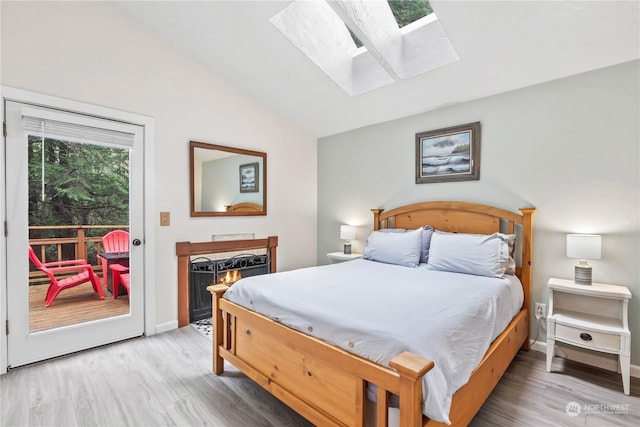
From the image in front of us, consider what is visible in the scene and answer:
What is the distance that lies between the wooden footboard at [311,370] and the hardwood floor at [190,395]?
0.62 feet

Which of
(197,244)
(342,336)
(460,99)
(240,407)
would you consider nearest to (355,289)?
(342,336)

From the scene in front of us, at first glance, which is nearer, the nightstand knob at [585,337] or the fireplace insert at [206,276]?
the nightstand knob at [585,337]

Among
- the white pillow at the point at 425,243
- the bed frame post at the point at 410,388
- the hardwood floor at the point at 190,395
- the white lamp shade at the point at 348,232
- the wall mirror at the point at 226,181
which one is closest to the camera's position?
the bed frame post at the point at 410,388

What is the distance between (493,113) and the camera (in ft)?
9.46

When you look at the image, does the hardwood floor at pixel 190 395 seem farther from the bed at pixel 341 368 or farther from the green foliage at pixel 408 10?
the green foliage at pixel 408 10

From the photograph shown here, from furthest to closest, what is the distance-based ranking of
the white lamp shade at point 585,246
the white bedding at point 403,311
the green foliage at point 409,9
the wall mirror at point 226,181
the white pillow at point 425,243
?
the wall mirror at point 226,181 → the white pillow at point 425,243 → the green foliage at point 409,9 → the white lamp shade at point 585,246 → the white bedding at point 403,311

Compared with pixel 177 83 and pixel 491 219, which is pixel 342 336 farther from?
pixel 177 83

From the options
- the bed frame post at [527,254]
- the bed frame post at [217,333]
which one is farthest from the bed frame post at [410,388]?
the bed frame post at [527,254]

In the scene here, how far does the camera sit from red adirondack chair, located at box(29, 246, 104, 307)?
243 cm

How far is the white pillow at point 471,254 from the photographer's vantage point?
244 cm

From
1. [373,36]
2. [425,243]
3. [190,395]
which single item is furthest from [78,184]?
[425,243]

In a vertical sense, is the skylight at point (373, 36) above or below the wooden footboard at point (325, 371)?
above

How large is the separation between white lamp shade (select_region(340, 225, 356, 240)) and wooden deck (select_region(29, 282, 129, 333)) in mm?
2433

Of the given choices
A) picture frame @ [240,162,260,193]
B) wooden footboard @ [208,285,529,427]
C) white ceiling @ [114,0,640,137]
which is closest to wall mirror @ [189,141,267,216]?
picture frame @ [240,162,260,193]
